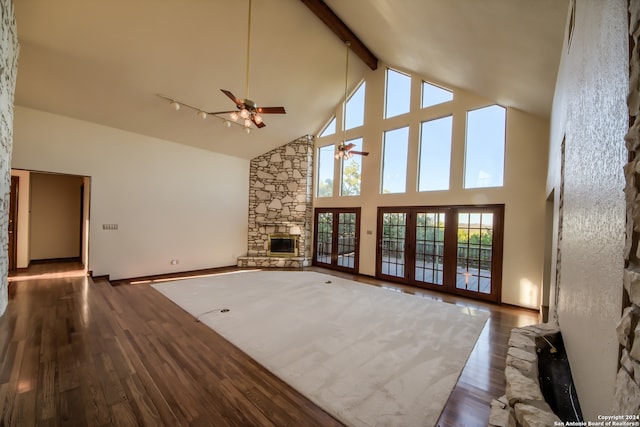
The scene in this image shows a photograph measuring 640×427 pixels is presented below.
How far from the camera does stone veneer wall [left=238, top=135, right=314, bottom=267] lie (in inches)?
326

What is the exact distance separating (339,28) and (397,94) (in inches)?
91.3

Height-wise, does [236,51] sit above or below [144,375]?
above

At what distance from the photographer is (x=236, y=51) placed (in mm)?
4738

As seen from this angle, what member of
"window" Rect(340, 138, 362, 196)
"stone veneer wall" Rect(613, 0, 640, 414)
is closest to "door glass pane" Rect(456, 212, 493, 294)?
"window" Rect(340, 138, 362, 196)

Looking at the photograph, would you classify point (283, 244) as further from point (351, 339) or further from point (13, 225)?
point (13, 225)

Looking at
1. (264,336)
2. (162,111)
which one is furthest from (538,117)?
(162,111)

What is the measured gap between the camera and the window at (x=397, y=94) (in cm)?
655

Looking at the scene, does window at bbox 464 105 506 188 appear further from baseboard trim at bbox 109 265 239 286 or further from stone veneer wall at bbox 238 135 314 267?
baseboard trim at bbox 109 265 239 286

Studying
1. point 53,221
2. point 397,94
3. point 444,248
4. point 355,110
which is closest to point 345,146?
point 397,94

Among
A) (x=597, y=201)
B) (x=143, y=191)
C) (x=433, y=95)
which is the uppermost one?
(x=433, y=95)

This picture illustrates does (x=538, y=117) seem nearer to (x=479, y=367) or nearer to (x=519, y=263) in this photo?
(x=519, y=263)

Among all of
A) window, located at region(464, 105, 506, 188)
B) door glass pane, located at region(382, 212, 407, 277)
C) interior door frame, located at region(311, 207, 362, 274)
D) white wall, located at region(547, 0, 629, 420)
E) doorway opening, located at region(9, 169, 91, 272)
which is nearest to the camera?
white wall, located at region(547, 0, 629, 420)

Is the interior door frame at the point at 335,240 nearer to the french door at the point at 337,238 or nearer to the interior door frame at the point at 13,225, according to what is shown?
the french door at the point at 337,238

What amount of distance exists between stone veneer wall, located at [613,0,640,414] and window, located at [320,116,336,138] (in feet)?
24.8
